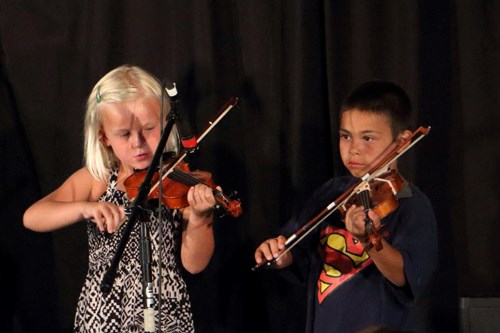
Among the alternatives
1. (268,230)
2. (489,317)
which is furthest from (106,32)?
(489,317)

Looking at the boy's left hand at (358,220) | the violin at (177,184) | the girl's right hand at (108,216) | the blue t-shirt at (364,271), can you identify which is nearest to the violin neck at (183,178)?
the violin at (177,184)

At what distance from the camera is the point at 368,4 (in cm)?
292

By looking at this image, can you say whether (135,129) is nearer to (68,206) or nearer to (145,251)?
Answer: (68,206)

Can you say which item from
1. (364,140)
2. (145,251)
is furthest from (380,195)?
(145,251)

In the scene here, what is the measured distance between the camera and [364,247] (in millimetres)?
2139

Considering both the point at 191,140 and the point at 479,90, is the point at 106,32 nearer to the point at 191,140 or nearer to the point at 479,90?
the point at 191,140

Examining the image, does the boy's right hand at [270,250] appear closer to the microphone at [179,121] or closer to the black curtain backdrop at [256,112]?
the microphone at [179,121]

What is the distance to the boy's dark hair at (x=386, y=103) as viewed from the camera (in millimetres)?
2424

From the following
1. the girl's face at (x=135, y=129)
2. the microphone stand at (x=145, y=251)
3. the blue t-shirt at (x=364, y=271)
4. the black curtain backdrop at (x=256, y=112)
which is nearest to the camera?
the microphone stand at (x=145, y=251)

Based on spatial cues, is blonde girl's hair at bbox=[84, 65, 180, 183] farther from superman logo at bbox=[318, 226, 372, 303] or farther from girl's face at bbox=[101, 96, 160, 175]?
superman logo at bbox=[318, 226, 372, 303]

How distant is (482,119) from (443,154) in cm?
18

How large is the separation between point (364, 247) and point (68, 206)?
0.88 m

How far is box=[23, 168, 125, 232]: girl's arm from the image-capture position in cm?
238

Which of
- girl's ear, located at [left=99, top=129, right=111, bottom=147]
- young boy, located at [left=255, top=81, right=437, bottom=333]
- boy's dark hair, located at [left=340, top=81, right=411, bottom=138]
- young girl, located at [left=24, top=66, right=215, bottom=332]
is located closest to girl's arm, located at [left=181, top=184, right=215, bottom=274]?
young girl, located at [left=24, top=66, right=215, bottom=332]
